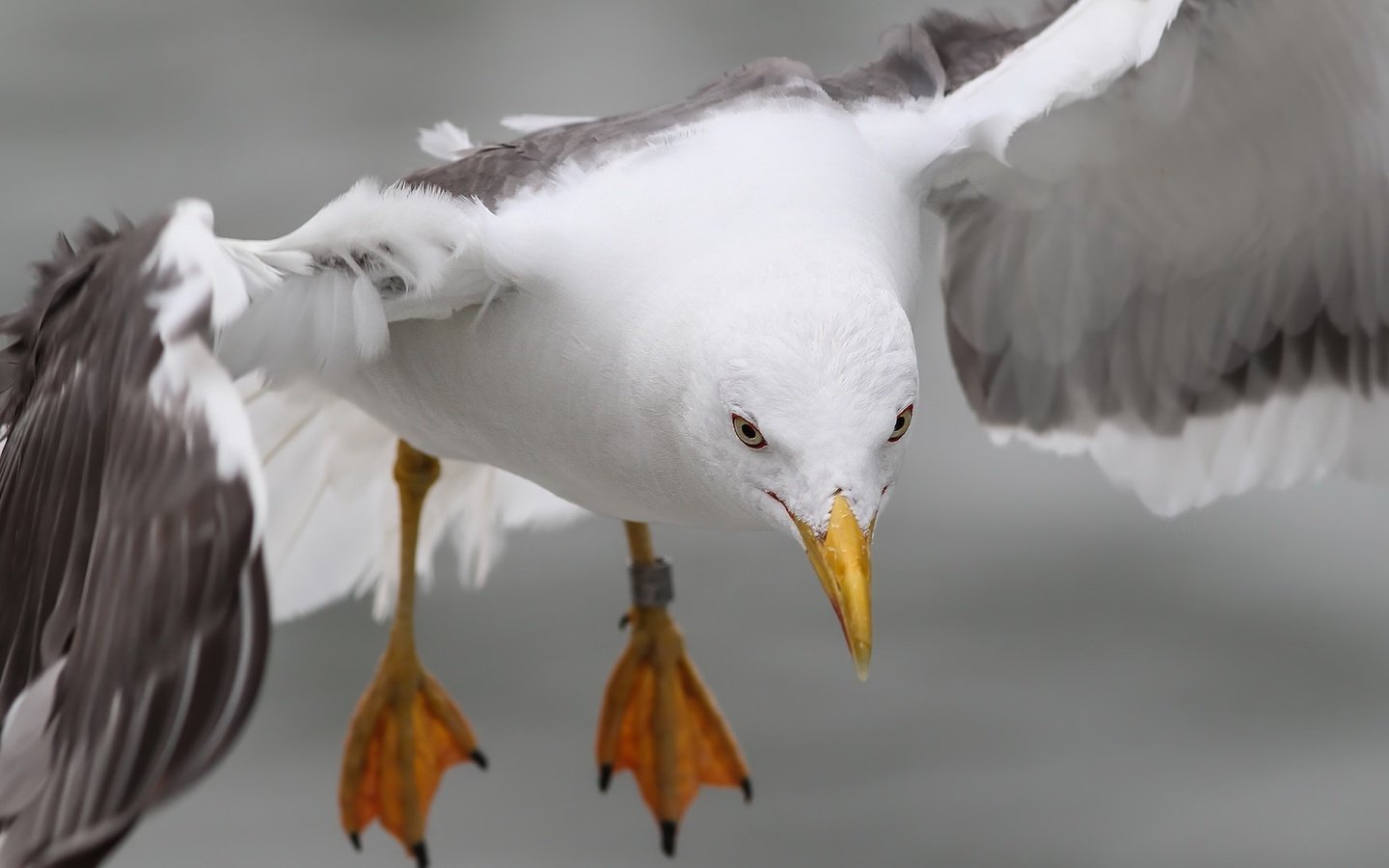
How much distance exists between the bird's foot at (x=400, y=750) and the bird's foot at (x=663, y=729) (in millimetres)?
187

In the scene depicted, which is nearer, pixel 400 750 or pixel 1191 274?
pixel 1191 274

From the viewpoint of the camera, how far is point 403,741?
2748 mm

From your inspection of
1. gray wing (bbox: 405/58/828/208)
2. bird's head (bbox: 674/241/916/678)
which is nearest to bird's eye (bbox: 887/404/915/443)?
bird's head (bbox: 674/241/916/678)

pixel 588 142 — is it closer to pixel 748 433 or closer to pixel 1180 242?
pixel 748 433

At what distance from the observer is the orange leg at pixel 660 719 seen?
280 cm

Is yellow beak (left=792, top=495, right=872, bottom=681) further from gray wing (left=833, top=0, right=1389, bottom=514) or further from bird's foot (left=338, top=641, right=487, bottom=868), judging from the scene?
bird's foot (left=338, top=641, right=487, bottom=868)

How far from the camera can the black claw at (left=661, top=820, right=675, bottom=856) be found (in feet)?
9.07

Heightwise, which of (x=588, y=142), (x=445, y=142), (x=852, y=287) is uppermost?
(x=445, y=142)

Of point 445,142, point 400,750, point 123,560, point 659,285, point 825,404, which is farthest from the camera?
point 400,750

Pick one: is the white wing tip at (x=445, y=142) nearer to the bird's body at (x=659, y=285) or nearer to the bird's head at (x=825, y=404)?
the bird's body at (x=659, y=285)

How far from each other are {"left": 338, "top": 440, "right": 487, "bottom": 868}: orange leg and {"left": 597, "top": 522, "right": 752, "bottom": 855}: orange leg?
191 mm

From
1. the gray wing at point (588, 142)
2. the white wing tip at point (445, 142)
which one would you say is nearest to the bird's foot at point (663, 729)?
the white wing tip at point (445, 142)

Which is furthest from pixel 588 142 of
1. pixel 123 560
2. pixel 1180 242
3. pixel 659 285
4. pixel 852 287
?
pixel 1180 242

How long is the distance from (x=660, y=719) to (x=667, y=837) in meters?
0.15
